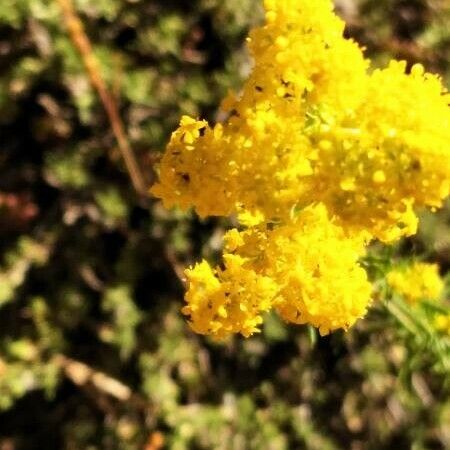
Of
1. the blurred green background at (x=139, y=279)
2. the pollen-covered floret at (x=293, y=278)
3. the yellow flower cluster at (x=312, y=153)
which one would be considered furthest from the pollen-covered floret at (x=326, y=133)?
the blurred green background at (x=139, y=279)

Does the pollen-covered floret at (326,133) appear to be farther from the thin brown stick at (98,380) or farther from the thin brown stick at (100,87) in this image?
the thin brown stick at (98,380)

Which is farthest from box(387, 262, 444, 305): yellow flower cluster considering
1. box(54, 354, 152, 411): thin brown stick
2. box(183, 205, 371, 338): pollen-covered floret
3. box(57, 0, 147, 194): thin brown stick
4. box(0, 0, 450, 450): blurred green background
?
box(54, 354, 152, 411): thin brown stick

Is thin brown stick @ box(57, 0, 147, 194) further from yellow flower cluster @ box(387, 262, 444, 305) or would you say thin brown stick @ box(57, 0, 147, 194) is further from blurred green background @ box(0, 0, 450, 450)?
yellow flower cluster @ box(387, 262, 444, 305)

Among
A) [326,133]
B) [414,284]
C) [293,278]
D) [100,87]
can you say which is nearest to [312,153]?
[326,133]

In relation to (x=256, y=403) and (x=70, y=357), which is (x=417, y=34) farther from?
(x=70, y=357)

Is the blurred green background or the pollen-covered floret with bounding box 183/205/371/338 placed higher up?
the pollen-covered floret with bounding box 183/205/371/338

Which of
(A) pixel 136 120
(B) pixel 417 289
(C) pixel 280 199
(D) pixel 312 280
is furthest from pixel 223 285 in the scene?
(A) pixel 136 120
